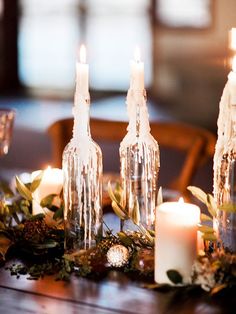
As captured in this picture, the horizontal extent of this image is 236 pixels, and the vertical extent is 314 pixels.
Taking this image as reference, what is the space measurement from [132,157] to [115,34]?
224 inches

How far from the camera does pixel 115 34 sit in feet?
22.6

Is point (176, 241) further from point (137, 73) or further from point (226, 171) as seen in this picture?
point (137, 73)

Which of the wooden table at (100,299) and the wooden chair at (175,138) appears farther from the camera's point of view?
the wooden chair at (175,138)

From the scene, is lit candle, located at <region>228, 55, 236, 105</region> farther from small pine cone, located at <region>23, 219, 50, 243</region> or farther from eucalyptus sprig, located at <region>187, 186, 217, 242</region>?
small pine cone, located at <region>23, 219, 50, 243</region>

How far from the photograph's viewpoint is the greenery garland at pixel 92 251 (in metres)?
1.09

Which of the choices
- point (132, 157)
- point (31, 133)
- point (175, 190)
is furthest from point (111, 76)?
point (132, 157)

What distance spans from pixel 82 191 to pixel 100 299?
0.71 ft

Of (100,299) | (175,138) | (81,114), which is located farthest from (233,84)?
(175,138)

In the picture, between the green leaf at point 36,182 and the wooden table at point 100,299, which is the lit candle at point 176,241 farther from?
the green leaf at point 36,182

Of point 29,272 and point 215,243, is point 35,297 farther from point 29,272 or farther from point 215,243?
point 215,243

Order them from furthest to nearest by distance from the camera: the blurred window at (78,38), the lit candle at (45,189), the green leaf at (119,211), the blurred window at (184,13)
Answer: the blurred window at (78,38), the blurred window at (184,13), the lit candle at (45,189), the green leaf at (119,211)

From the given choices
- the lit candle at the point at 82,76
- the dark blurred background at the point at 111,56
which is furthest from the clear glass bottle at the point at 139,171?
the dark blurred background at the point at 111,56

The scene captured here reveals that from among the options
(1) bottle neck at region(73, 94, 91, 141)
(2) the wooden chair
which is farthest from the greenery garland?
(2) the wooden chair

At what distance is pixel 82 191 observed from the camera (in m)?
1.25
